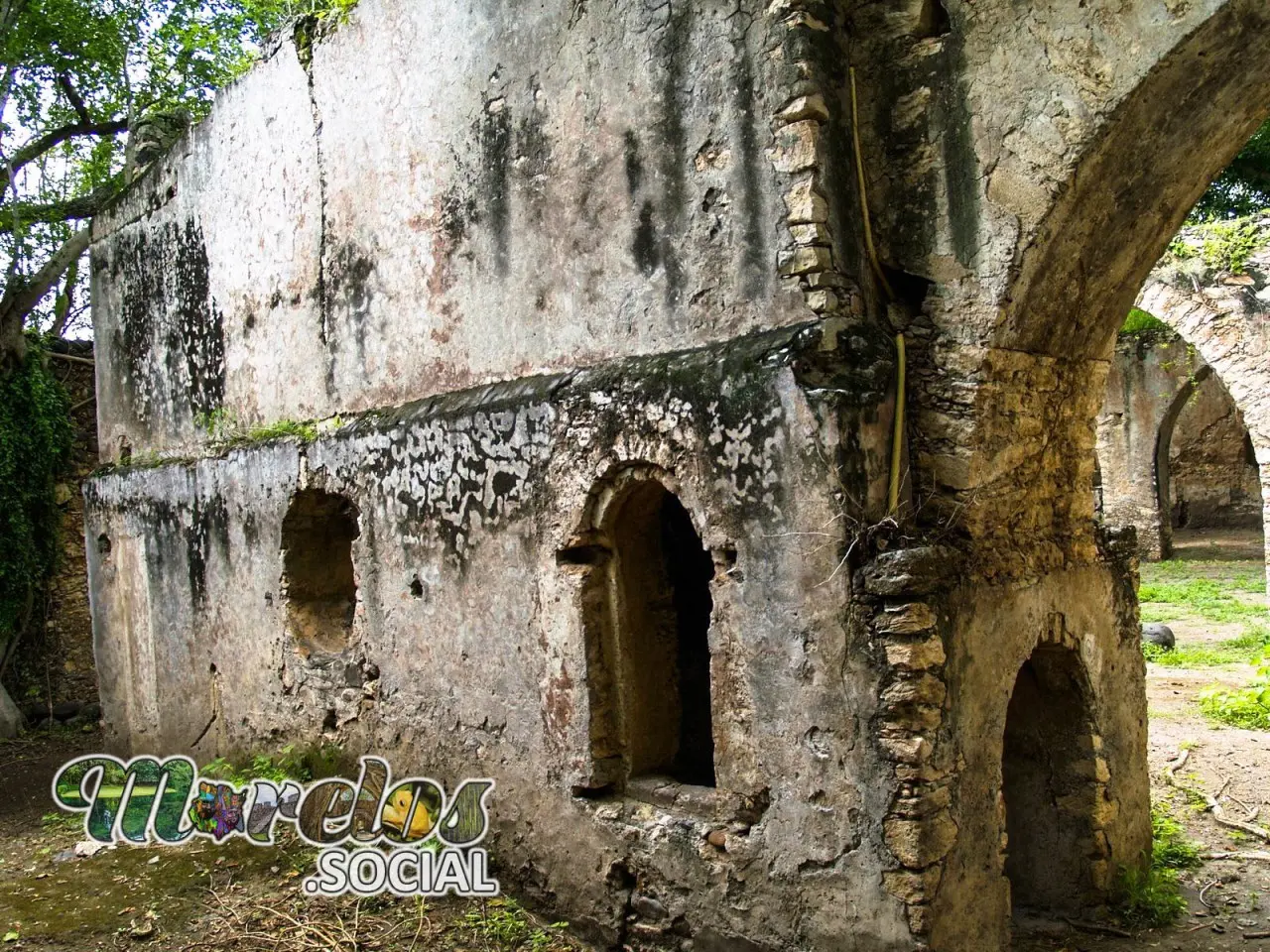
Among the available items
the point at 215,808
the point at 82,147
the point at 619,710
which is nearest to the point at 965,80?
the point at 619,710

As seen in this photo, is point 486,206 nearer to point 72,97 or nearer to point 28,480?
point 28,480

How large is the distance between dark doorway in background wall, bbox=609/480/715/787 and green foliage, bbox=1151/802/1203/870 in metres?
2.20

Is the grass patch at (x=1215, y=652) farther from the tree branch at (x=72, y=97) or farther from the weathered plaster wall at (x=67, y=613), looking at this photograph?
the tree branch at (x=72, y=97)

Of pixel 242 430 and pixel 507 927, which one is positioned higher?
pixel 242 430

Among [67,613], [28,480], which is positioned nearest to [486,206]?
[28,480]

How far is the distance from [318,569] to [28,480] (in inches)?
234

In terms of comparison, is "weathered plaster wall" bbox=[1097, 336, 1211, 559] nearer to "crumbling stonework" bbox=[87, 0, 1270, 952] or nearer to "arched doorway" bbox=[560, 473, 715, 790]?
"crumbling stonework" bbox=[87, 0, 1270, 952]

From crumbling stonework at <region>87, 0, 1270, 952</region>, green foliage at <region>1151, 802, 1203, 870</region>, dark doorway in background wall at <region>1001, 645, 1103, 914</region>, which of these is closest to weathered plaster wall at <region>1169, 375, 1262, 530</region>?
green foliage at <region>1151, 802, 1203, 870</region>

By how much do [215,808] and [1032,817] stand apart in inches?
185

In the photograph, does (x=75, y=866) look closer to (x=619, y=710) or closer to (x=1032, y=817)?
(x=619, y=710)

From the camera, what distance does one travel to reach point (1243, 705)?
25.5 ft

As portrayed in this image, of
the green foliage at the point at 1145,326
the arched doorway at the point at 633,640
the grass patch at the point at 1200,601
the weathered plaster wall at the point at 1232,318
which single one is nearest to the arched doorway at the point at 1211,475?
the green foliage at the point at 1145,326

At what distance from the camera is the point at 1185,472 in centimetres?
2009

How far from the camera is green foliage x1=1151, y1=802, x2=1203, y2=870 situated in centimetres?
520
